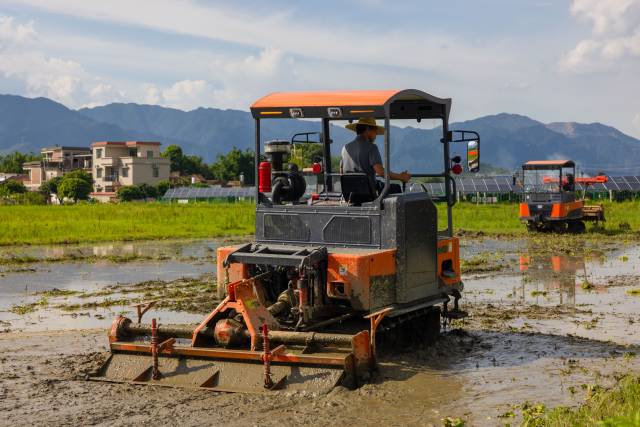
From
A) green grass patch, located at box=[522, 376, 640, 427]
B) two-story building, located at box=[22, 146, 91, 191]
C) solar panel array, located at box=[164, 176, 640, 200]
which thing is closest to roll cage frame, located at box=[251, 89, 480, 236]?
green grass patch, located at box=[522, 376, 640, 427]

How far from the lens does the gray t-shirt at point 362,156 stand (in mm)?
10781

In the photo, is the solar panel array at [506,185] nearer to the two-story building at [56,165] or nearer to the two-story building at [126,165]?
the two-story building at [126,165]

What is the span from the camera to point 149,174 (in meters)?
121

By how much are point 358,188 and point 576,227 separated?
25086 millimetres

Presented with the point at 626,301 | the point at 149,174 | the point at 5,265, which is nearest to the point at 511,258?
the point at 626,301

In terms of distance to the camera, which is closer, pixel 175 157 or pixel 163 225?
pixel 163 225

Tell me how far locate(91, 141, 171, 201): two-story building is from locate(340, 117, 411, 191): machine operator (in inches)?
4337

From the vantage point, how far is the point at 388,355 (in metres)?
10.9

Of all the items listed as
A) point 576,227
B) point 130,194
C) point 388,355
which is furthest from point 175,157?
point 388,355

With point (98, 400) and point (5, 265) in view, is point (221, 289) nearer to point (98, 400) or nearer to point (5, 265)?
point (98, 400)

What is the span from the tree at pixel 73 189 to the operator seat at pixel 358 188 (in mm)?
96034

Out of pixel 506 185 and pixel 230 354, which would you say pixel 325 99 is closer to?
pixel 230 354

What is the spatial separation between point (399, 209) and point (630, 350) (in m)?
3.85

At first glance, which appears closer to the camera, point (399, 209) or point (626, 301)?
point (399, 209)
